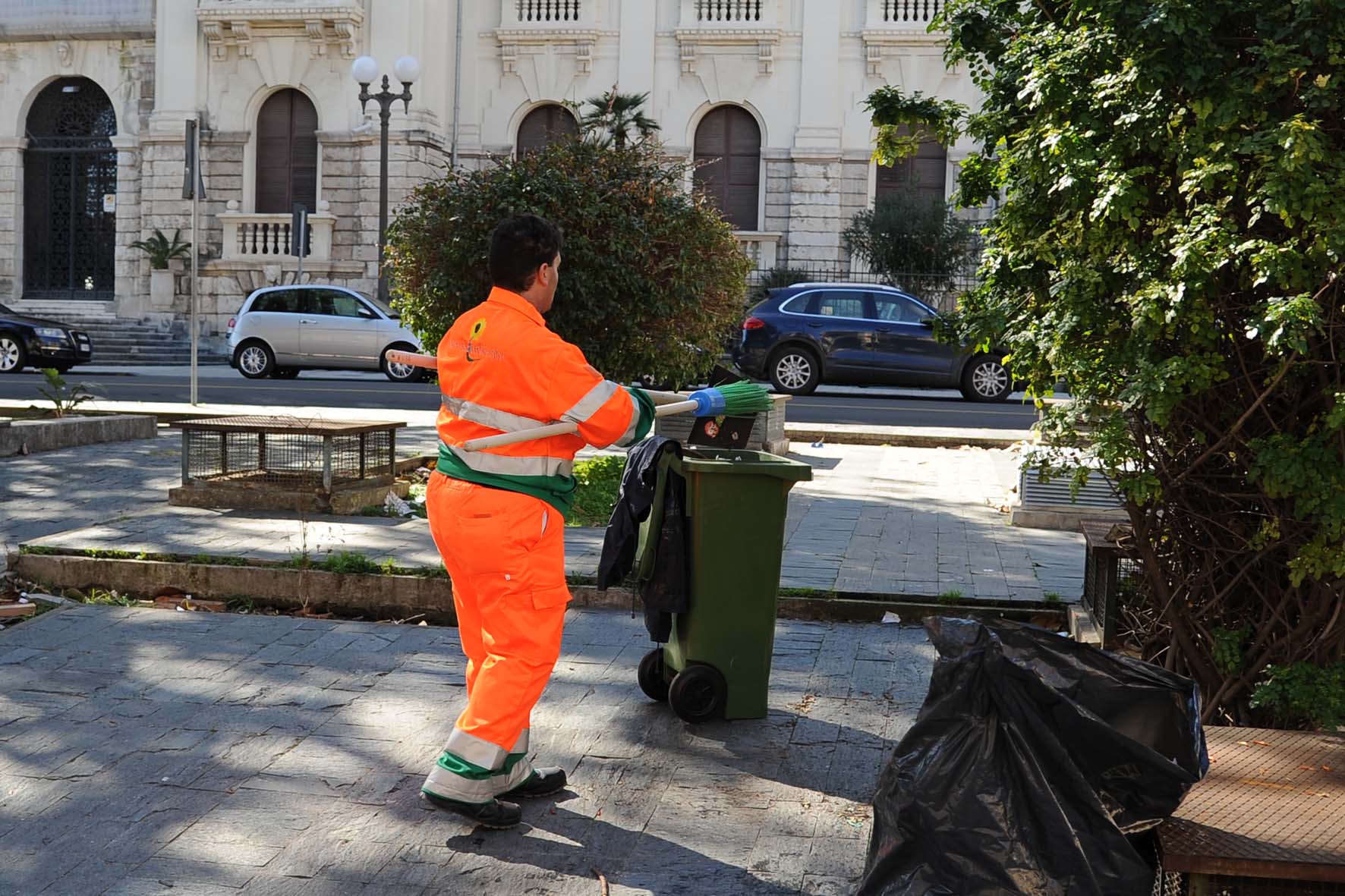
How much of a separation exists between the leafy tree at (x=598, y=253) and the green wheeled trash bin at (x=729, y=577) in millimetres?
5085

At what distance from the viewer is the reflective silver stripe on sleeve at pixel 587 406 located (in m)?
3.96

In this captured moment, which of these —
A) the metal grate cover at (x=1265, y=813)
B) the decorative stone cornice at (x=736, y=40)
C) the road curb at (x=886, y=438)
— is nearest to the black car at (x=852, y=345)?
the road curb at (x=886, y=438)

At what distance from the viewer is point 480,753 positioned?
3963mm

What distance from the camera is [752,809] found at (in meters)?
4.20

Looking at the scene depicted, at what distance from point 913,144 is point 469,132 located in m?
27.7

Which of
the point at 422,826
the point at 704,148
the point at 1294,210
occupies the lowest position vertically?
the point at 422,826

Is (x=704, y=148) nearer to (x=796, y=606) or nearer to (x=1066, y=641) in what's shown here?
(x=796, y=606)

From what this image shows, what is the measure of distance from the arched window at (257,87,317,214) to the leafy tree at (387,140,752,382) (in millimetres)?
21824

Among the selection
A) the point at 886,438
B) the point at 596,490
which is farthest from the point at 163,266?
the point at 596,490

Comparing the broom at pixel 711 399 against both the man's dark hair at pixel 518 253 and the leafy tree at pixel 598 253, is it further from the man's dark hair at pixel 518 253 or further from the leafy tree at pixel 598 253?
the leafy tree at pixel 598 253

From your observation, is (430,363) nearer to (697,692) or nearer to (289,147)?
(697,692)

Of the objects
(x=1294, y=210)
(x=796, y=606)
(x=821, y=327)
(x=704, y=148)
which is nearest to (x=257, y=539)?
(x=796, y=606)

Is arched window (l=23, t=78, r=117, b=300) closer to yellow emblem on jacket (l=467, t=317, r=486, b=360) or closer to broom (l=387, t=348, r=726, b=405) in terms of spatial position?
broom (l=387, t=348, r=726, b=405)

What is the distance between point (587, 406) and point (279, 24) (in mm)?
29182
